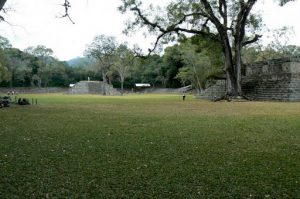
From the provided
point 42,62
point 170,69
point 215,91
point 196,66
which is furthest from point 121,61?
point 215,91

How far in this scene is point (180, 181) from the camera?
5.25 m

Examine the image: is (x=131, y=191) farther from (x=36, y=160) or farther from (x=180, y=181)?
(x=36, y=160)

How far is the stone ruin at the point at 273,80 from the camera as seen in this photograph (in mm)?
29317

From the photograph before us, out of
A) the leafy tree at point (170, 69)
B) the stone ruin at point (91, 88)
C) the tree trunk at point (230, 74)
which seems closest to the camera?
the tree trunk at point (230, 74)

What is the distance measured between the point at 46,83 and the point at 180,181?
285 ft

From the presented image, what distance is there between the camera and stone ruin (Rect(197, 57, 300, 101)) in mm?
29317

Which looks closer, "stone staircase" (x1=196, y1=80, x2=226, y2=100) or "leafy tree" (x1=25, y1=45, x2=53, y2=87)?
"stone staircase" (x1=196, y1=80, x2=226, y2=100)

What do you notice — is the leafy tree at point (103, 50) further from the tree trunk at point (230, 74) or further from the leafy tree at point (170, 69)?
the tree trunk at point (230, 74)

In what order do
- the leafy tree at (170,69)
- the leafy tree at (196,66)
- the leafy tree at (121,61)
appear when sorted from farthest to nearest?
1. the leafy tree at (170,69)
2. the leafy tree at (121,61)
3. the leafy tree at (196,66)

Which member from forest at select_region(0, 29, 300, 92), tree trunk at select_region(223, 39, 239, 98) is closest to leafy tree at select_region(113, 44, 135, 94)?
forest at select_region(0, 29, 300, 92)

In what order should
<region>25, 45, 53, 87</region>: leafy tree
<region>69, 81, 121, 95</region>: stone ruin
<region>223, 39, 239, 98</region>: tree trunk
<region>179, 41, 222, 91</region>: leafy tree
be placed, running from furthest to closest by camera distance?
<region>25, 45, 53, 87</region>: leafy tree → <region>69, 81, 121, 95</region>: stone ruin → <region>179, 41, 222, 91</region>: leafy tree → <region>223, 39, 239, 98</region>: tree trunk

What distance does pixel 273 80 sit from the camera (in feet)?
106

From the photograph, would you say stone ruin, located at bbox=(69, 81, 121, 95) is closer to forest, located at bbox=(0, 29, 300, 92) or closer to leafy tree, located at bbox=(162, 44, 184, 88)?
forest, located at bbox=(0, 29, 300, 92)

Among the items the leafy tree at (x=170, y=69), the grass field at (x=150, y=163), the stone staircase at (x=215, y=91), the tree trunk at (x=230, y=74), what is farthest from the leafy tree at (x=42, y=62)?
the grass field at (x=150, y=163)
